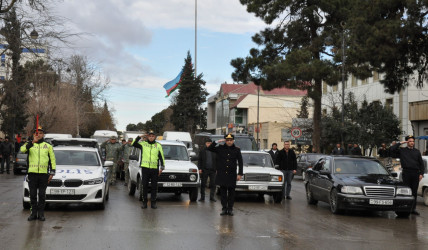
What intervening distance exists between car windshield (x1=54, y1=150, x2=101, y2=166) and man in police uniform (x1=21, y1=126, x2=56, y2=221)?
242 cm

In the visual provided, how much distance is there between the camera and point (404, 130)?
43.2m

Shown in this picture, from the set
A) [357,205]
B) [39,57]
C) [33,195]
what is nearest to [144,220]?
[33,195]

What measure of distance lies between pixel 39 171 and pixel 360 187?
281 inches

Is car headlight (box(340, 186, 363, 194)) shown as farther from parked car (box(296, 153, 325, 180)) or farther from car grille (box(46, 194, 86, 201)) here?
parked car (box(296, 153, 325, 180))

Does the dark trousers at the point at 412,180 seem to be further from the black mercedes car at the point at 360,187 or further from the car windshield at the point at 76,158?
the car windshield at the point at 76,158

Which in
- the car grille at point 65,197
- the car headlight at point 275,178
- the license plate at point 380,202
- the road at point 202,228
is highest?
the car headlight at point 275,178

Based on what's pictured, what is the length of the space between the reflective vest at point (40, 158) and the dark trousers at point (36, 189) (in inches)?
4.1

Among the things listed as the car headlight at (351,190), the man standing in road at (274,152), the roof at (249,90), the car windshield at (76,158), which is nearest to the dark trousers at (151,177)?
the car windshield at (76,158)

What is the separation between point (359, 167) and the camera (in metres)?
14.8

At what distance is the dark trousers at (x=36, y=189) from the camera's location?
11.3 m

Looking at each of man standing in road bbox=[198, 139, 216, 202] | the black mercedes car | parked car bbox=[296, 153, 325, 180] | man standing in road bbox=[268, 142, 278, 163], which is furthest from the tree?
the black mercedes car

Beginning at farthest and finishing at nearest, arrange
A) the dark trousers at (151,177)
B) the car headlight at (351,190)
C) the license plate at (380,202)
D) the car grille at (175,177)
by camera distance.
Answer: the car grille at (175,177)
the dark trousers at (151,177)
the car headlight at (351,190)
the license plate at (380,202)

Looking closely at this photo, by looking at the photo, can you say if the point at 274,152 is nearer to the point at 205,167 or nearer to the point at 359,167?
the point at 205,167

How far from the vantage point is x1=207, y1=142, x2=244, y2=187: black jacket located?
1258cm
